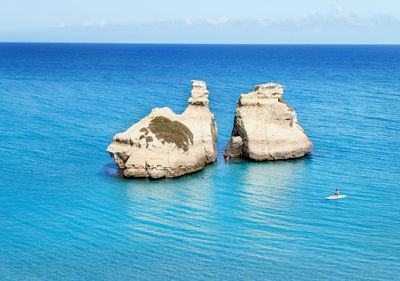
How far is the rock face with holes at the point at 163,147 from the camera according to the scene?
41.9m

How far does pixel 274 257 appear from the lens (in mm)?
28656

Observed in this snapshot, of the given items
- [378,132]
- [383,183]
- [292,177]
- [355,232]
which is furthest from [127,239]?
[378,132]

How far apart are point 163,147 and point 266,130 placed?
37.5ft

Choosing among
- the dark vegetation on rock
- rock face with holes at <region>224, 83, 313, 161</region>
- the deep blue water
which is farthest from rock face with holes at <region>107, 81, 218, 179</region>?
rock face with holes at <region>224, 83, 313, 161</region>

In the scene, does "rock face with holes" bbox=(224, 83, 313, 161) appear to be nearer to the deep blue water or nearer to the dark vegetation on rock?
the deep blue water

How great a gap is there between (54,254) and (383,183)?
1104 inches

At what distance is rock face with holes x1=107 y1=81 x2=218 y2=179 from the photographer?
4188cm

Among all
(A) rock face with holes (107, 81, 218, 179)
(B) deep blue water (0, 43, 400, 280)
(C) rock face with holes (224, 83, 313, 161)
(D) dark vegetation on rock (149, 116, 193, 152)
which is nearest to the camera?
(B) deep blue water (0, 43, 400, 280)

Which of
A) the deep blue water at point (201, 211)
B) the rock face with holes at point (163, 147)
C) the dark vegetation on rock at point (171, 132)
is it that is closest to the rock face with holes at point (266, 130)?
the deep blue water at point (201, 211)

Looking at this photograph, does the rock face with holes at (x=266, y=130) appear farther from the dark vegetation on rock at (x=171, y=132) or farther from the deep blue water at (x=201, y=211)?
the dark vegetation on rock at (x=171, y=132)

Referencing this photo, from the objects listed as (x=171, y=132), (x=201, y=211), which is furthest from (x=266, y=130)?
(x=201, y=211)

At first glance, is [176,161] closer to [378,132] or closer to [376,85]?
[378,132]

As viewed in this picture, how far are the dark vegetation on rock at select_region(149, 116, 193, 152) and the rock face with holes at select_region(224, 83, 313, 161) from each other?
20.9ft

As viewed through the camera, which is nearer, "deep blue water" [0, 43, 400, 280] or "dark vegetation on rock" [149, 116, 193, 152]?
"deep blue water" [0, 43, 400, 280]
